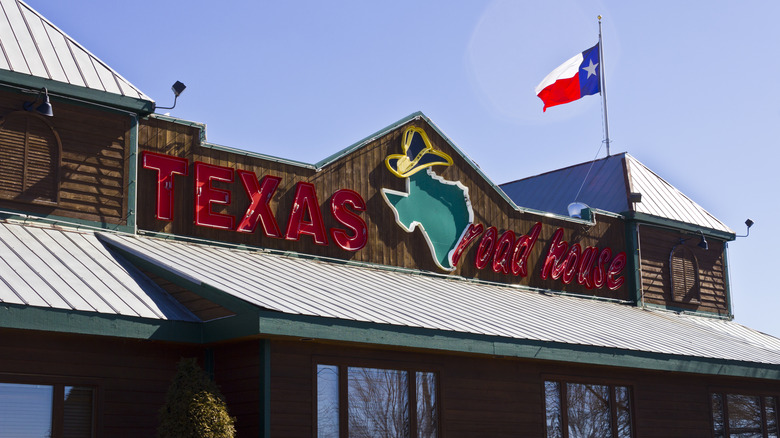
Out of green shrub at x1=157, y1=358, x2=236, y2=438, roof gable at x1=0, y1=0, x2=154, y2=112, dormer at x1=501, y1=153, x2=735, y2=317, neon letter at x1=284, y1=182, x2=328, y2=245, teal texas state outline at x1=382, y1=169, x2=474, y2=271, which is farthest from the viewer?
dormer at x1=501, y1=153, x2=735, y2=317

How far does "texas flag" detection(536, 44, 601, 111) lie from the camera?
27812 mm

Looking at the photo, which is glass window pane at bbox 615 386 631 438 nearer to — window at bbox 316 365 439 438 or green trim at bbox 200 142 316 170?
window at bbox 316 365 439 438

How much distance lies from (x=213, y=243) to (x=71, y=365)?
4560mm

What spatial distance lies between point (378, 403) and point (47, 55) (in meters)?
7.93

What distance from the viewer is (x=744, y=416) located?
22141 millimetres

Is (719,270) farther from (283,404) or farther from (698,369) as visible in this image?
(283,404)

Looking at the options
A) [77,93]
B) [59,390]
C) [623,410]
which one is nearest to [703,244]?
[623,410]

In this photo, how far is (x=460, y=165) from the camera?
22078 millimetres

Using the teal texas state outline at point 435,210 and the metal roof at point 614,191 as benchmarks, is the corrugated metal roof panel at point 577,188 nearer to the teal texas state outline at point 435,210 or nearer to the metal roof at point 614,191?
the metal roof at point 614,191

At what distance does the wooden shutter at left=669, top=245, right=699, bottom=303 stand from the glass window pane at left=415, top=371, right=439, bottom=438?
12282 mm

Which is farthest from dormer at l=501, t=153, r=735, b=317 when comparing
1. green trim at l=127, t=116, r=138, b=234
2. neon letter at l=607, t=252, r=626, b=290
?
green trim at l=127, t=116, r=138, b=234

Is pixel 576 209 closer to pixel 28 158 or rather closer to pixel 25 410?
pixel 28 158

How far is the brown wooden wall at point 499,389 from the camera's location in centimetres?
1415

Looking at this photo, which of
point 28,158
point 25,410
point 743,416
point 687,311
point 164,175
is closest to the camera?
point 25,410
